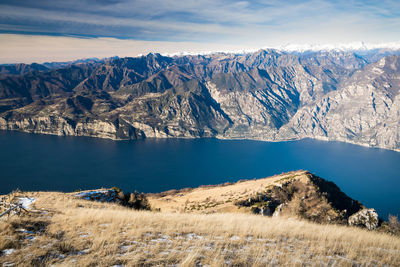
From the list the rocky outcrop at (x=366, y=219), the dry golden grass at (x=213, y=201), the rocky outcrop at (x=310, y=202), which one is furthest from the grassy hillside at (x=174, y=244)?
the rocky outcrop at (x=366, y=219)

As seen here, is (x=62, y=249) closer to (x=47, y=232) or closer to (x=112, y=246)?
(x=112, y=246)

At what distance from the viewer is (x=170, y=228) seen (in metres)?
12.8

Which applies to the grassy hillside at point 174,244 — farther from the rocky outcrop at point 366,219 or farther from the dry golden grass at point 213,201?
the rocky outcrop at point 366,219

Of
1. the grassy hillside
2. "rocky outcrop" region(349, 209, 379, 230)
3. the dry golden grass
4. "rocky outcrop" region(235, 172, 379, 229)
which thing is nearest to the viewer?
the grassy hillside

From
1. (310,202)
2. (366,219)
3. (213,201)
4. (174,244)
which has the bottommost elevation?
(213,201)

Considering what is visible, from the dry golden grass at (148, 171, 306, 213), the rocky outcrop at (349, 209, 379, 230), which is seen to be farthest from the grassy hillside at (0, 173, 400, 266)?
the rocky outcrop at (349, 209, 379, 230)

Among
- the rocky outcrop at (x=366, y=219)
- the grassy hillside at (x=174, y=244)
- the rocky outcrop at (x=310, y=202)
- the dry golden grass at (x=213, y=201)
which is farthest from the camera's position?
the dry golden grass at (x=213, y=201)

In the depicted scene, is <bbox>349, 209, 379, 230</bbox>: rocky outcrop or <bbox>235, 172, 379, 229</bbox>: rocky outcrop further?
<bbox>235, 172, 379, 229</bbox>: rocky outcrop

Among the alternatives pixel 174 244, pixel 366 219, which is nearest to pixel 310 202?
pixel 366 219

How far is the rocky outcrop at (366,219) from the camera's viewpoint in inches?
1569

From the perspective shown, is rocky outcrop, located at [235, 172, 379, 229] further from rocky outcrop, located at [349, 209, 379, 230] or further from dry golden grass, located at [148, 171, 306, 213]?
dry golden grass, located at [148, 171, 306, 213]

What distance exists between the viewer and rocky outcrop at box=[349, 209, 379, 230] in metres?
39.8

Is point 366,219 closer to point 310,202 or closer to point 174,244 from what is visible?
point 310,202

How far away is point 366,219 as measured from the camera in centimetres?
4094
